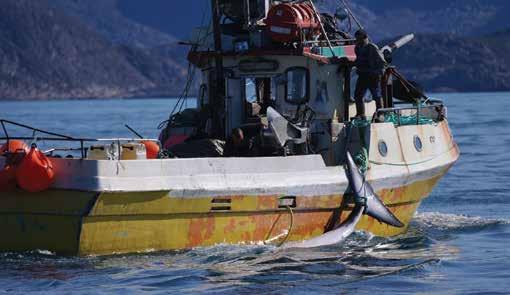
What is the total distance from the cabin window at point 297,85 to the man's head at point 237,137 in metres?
1.45

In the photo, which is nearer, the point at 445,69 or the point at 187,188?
the point at 187,188

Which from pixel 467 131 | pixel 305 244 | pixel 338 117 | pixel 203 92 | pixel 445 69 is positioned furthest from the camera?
pixel 445 69

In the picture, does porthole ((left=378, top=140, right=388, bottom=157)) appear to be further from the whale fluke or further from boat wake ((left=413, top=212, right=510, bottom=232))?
boat wake ((left=413, top=212, right=510, bottom=232))

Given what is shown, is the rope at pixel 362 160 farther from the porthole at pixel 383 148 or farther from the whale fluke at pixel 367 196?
the porthole at pixel 383 148

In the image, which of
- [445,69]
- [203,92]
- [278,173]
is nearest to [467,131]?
[203,92]

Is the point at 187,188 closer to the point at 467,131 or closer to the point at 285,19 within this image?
the point at 285,19

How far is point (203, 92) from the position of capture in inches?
904

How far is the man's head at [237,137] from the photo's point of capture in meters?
20.2

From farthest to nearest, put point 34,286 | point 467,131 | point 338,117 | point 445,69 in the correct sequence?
point 445,69 → point 467,131 → point 338,117 → point 34,286

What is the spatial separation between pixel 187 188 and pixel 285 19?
389 cm

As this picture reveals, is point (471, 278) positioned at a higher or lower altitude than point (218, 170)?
lower

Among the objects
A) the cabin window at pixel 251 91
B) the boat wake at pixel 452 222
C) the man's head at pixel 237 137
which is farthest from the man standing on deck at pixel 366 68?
the boat wake at pixel 452 222

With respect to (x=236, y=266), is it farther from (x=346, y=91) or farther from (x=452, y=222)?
(x=452, y=222)

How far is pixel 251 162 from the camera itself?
62.4 ft
